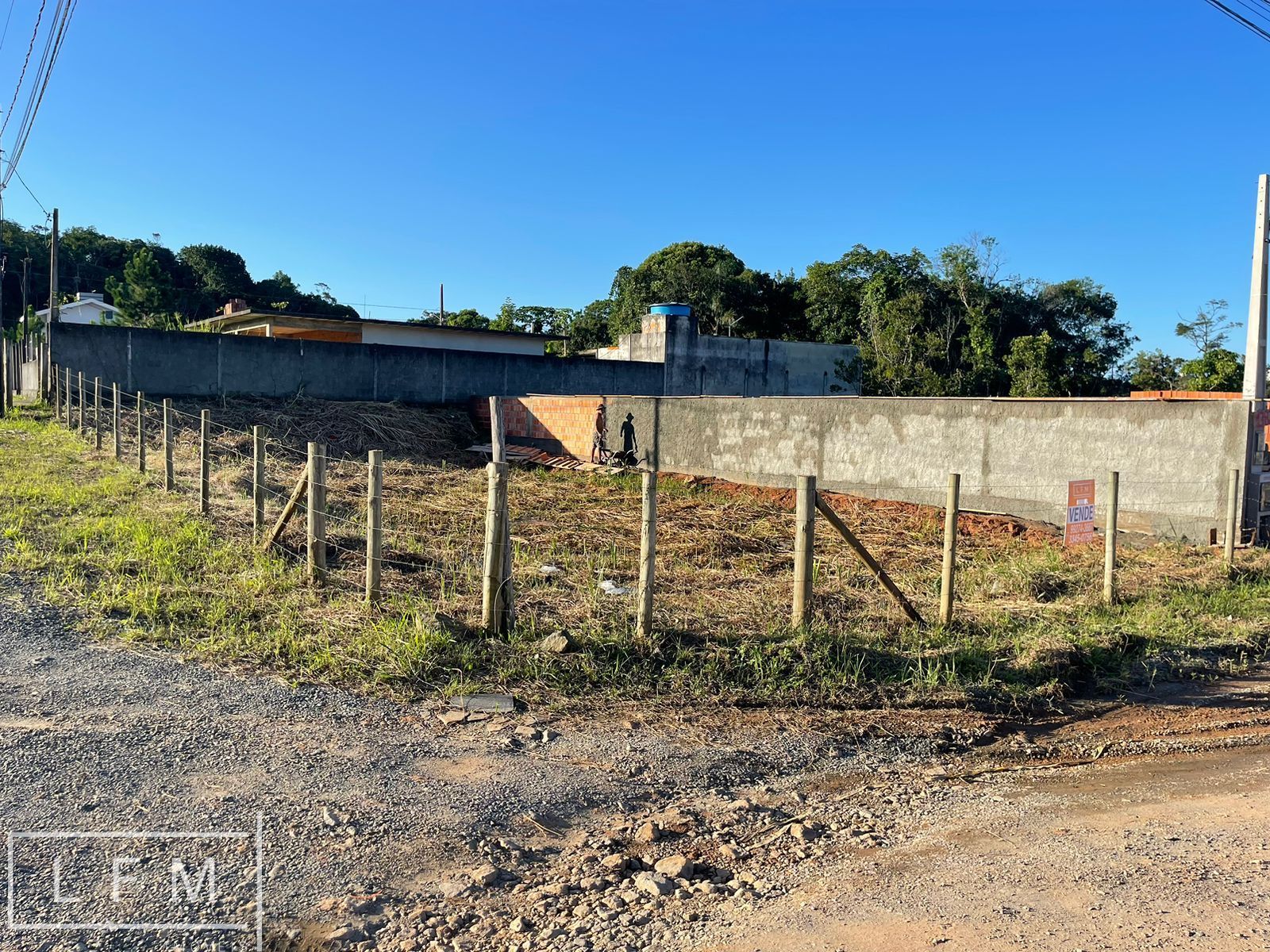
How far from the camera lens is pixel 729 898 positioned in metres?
3.24

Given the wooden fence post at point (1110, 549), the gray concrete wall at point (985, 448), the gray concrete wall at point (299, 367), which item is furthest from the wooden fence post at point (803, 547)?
the gray concrete wall at point (299, 367)

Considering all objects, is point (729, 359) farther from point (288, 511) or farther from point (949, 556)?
point (949, 556)

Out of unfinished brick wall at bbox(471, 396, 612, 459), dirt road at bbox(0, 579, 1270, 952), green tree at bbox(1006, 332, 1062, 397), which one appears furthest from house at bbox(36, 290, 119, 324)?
dirt road at bbox(0, 579, 1270, 952)

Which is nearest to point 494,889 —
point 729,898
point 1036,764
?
point 729,898

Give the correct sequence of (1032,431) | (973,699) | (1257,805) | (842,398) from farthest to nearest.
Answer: (842,398) < (1032,431) < (973,699) < (1257,805)

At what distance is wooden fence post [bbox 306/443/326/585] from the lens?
717 centimetres

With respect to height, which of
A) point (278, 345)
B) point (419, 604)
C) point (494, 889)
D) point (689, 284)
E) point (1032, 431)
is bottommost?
point (494, 889)

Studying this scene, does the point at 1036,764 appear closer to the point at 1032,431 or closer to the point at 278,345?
the point at 1032,431

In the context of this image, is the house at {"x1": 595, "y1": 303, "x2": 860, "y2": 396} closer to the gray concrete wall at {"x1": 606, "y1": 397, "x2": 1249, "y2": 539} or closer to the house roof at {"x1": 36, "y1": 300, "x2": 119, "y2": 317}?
the gray concrete wall at {"x1": 606, "y1": 397, "x2": 1249, "y2": 539}

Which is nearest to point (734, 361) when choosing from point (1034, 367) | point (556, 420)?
point (1034, 367)

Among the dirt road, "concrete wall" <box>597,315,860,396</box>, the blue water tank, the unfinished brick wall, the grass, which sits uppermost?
the blue water tank

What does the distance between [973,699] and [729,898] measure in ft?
9.35

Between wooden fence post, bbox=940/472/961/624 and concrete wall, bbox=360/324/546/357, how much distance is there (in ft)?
94.9

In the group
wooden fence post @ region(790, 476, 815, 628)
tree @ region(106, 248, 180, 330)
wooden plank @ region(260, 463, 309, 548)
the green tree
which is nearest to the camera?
wooden fence post @ region(790, 476, 815, 628)
